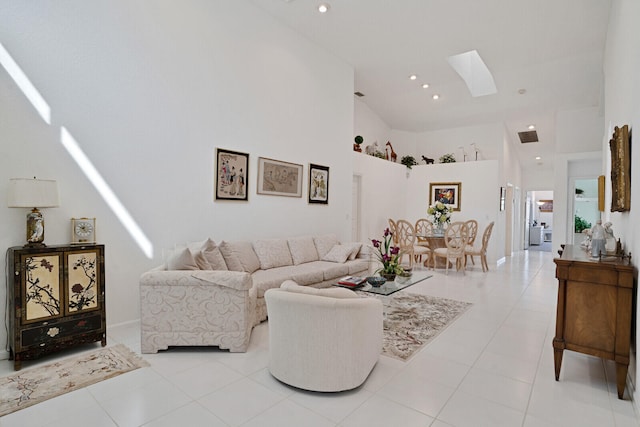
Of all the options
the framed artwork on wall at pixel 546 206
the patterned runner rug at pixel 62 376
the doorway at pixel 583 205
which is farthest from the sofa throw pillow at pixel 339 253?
the framed artwork on wall at pixel 546 206

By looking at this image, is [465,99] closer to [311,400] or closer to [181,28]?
[181,28]

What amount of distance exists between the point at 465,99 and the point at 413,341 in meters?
6.52

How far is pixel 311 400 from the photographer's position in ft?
7.19

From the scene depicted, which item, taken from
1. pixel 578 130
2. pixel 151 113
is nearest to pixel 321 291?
pixel 151 113

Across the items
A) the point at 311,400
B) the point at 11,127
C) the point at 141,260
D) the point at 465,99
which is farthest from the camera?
the point at 465,99

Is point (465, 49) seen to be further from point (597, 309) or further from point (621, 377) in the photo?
point (621, 377)

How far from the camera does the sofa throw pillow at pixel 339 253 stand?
5.23 metres

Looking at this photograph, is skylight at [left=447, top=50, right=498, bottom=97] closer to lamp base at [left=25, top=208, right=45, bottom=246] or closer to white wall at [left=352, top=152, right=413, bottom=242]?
white wall at [left=352, top=152, right=413, bottom=242]

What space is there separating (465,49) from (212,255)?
17.6 ft

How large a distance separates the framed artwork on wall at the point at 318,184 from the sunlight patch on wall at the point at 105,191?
2815 mm

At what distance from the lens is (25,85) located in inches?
113

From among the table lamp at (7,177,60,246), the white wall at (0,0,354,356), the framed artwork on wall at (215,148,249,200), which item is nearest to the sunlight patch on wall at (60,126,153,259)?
the white wall at (0,0,354,356)

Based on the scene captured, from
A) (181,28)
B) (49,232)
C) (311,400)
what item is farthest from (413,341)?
(181,28)

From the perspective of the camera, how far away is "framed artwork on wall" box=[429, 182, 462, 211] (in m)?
8.58
